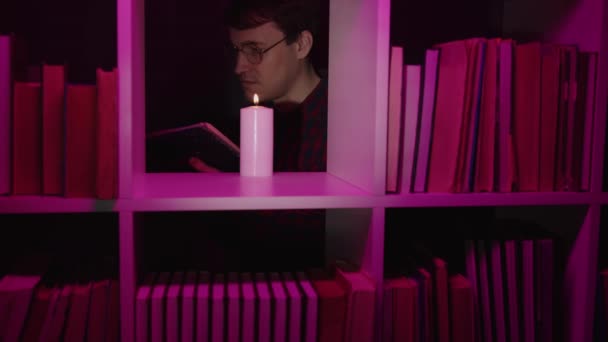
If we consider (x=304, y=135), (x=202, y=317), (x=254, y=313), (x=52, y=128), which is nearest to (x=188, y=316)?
(x=202, y=317)

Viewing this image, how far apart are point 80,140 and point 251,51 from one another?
0.59 m

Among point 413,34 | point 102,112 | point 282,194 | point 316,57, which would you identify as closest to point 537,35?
point 413,34

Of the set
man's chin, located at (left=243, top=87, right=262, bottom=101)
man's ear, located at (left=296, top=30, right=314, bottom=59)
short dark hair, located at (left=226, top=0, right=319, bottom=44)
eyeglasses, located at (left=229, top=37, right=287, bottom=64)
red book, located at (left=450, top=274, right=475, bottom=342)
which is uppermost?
short dark hair, located at (left=226, top=0, right=319, bottom=44)

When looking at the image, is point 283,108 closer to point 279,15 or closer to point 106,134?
point 279,15

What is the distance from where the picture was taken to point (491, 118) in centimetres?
103

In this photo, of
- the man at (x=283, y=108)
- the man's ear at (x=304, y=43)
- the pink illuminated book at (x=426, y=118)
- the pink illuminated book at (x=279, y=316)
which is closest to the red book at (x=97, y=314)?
the pink illuminated book at (x=279, y=316)

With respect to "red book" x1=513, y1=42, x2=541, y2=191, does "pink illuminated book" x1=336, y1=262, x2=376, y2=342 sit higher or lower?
lower

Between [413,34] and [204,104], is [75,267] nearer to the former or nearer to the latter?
[204,104]

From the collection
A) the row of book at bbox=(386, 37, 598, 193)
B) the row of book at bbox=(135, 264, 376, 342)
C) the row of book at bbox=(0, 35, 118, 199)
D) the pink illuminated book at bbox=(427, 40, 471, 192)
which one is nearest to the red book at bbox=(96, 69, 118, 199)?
the row of book at bbox=(0, 35, 118, 199)

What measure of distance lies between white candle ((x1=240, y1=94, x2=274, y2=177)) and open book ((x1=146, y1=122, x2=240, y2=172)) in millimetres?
102

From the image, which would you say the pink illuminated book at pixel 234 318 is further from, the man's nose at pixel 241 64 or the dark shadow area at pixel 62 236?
the man's nose at pixel 241 64

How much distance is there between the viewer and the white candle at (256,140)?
1.23 m

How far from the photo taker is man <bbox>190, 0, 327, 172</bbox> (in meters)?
1.33

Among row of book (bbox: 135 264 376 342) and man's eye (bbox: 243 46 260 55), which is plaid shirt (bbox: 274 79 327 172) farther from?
row of book (bbox: 135 264 376 342)
